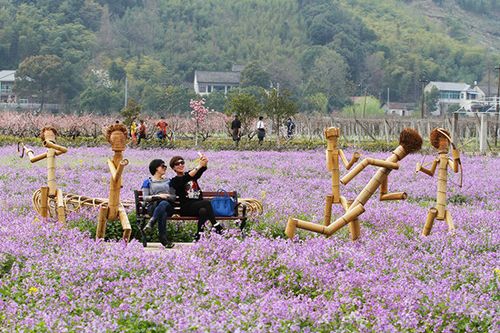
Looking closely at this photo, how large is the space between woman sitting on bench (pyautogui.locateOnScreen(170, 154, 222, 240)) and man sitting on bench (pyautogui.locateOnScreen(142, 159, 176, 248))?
117mm

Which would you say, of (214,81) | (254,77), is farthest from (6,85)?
(254,77)

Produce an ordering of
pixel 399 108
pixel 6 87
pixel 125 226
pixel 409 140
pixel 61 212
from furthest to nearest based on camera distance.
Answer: pixel 399 108
pixel 6 87
pixel 61 212
pixel 409 140
pixel 125 226

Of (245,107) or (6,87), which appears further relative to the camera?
(6,87)

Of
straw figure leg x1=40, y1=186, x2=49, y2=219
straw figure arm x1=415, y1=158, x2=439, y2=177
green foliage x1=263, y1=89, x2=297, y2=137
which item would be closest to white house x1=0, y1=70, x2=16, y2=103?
green foliage x1=263, y1=89, x2=297, y2=137

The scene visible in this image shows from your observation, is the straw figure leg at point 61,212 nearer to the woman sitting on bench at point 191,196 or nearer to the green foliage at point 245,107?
the woman sitting on bench at point 191,196

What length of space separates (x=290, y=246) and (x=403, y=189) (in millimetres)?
9957

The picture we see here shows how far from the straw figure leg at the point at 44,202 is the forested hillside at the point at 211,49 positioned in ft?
273

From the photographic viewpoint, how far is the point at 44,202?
1110 centimetres

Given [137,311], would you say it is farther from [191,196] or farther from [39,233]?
[191,196]

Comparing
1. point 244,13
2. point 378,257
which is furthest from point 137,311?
point 244,13

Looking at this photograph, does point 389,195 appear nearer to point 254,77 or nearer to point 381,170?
point 381,170

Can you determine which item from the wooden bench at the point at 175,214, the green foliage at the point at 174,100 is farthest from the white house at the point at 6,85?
the wooden bench at the point at 175,214

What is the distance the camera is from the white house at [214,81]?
131562 mm

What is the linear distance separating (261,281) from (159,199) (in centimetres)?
311
